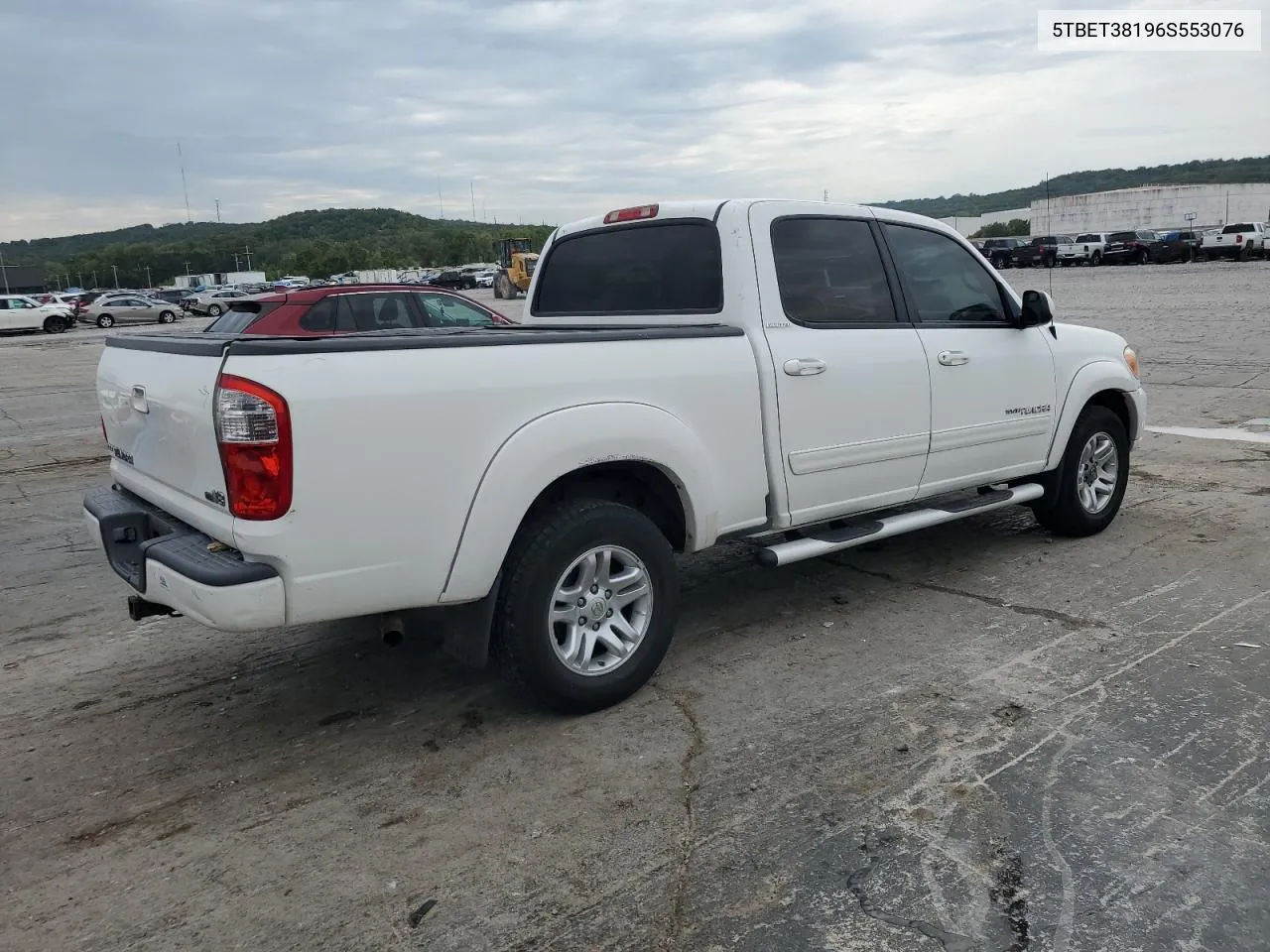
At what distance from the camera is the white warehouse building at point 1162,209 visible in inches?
3246

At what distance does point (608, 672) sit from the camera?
389 cm

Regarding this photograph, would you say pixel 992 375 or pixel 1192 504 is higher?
pixel 992 375

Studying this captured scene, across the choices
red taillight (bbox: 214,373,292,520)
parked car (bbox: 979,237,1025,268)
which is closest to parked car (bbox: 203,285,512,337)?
red taillight (bbox: 214,373,292,520)

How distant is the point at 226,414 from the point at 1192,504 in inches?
249

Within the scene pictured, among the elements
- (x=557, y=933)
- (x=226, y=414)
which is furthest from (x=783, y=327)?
(x=557, y=933)

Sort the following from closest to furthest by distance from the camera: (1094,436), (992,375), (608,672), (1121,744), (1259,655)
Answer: (1121,744) < (608,672) < (1259,655) < (992,375) < (1094,436)

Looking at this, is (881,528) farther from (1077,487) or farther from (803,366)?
(1077,487)

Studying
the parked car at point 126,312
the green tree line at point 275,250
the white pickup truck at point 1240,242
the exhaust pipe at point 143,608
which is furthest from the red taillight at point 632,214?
the green tree line at point 275,250

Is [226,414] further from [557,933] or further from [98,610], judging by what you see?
[98,610]

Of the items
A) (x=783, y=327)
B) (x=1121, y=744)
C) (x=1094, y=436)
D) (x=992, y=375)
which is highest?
(x=783, y=327)

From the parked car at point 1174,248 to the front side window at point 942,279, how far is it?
148 feet

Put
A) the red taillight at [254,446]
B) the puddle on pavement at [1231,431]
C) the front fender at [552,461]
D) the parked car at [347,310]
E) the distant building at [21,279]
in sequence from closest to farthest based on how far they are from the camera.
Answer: the red taillight at [254,446] → the front fender at [552,461] → the puddle on pavement at [1231,431] → the parked car at [347,310] → the distant building at [21,279]

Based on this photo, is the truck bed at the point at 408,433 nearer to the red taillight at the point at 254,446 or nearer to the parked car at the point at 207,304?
the red taillight at the point at 254,446

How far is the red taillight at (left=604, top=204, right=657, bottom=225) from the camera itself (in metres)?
4.87
